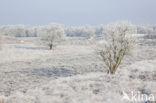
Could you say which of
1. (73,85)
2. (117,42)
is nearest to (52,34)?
(117,42)

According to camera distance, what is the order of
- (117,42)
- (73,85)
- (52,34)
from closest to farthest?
1. (73,85)
2. (117,42)
3. (52,34)

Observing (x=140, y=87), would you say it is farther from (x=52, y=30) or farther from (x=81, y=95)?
(x=52, y=30)

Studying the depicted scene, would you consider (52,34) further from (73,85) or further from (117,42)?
(73,85)

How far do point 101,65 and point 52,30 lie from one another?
87.2ft

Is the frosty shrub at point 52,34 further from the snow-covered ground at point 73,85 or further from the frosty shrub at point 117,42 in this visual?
the frosty shrub at point 117,42

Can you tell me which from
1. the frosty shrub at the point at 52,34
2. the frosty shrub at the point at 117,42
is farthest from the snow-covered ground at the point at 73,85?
the frosty shrub at the point at 52,34

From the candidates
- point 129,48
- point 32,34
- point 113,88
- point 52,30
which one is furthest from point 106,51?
point 32,34

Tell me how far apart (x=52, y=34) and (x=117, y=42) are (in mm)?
31004

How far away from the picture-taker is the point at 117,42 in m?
19.2

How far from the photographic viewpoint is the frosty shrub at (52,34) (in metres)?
47.6

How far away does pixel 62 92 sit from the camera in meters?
10.3

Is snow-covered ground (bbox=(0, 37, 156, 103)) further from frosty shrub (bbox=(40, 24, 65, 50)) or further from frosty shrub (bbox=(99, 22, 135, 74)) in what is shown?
frosty shrub (bbox=(40, 24, 65, 50))

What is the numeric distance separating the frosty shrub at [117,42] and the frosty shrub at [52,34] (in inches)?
1181

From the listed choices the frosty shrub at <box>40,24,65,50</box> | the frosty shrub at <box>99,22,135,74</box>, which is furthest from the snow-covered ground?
the frosty shrub at <box>40,24,65,50</box>
